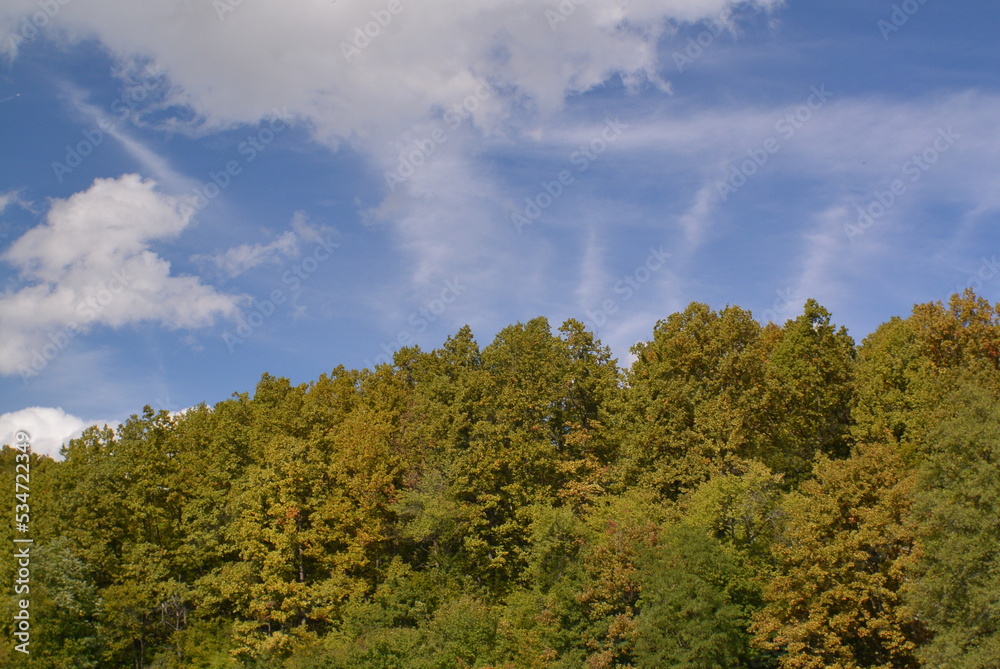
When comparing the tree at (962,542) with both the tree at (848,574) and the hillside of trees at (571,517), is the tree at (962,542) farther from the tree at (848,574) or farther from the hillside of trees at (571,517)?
the tree at (848,574)

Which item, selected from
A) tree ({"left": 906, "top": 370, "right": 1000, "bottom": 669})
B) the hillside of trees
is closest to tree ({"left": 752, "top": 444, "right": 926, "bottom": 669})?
the hillside of trees

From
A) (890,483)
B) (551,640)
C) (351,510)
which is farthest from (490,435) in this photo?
(890,483)

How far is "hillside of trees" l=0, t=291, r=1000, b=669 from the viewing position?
31766mm

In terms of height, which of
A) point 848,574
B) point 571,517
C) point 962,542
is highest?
point 571,517

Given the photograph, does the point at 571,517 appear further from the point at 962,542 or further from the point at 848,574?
the point at 962,542

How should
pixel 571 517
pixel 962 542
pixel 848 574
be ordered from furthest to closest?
pixel 571 517
pixel 848 574
pixel 962 542

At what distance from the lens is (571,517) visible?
41.1m

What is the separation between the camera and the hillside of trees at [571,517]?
31.8 meters

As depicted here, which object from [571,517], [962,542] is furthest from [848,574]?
[571,517]

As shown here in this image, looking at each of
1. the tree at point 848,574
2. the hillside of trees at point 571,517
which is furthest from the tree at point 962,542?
the tree at point 848,574

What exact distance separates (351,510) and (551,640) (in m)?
15.3

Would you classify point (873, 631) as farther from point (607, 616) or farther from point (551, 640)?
point (551, 640)

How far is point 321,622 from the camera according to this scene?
44.2m

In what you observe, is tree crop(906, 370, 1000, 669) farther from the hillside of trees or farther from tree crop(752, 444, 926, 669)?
tree crop(752, 444, 926, 669)
